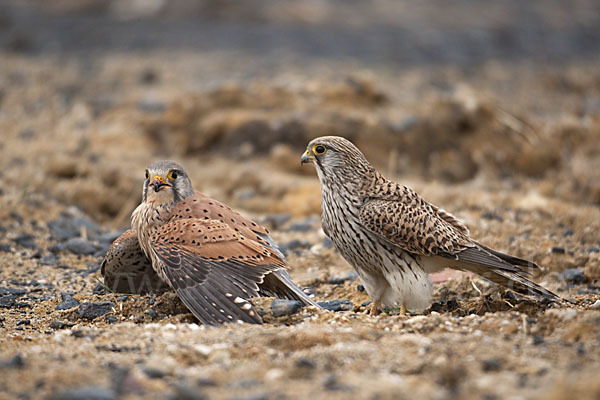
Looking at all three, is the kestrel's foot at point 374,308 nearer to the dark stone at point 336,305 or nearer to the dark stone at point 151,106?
the dark stone at point 336,305

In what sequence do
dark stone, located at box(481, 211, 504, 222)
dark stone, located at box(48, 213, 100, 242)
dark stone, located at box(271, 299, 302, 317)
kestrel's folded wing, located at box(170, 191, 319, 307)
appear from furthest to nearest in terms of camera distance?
dark stone, located at box(481, 211, 504, 222), dark stone, located at box(48, 213, 100, 242), kestrel's folded wing, located at box(170, 191, 319, 307), dark stone, located at box(271, 299, 302, 317)

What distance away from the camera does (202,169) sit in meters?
9.29

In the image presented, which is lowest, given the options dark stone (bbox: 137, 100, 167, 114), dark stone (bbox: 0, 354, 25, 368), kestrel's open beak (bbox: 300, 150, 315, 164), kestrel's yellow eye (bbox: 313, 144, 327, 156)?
dark stone (bbox: 0, 354, 25, 368)

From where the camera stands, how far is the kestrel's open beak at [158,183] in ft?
16.2

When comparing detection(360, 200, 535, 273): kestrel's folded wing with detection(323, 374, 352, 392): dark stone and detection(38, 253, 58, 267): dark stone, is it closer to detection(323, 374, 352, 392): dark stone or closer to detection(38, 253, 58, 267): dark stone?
detection(323, 374, 352, 392): dark stone

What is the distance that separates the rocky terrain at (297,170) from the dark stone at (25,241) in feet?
0.06

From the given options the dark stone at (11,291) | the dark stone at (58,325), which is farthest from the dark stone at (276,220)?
the dark stone at (58,325)

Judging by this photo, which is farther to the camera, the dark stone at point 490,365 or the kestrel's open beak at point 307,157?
the kestrel's open beak at point 307,157

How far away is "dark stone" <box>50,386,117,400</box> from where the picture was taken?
9.10ft

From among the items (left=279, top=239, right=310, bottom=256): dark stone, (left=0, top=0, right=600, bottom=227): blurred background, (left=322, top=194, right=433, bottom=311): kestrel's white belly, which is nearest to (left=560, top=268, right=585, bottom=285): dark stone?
(left=322, top=194, right=433, bottom=311): kestrel's white belly

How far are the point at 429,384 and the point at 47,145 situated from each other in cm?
702

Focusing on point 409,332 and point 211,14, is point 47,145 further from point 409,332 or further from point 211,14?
point 211,14

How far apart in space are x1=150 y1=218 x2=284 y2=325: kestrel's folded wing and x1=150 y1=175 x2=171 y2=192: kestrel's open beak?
1.00 feet

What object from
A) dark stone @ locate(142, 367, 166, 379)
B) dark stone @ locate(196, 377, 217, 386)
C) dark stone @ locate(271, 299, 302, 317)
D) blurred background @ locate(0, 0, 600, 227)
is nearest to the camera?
dark stone @ locate(196, 377, 217, 386)
